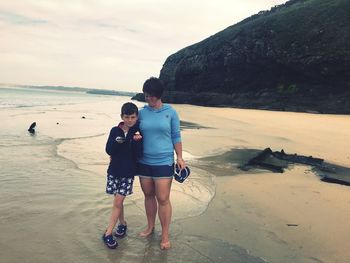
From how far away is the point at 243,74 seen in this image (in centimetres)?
4741

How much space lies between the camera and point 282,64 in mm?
42406

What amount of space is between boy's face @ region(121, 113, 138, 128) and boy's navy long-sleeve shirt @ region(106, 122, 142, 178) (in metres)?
0.05

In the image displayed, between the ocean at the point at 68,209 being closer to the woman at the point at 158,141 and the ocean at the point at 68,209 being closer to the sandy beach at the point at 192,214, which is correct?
the sandy beach at the point at 192,214

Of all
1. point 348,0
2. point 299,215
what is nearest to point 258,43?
point 348,0

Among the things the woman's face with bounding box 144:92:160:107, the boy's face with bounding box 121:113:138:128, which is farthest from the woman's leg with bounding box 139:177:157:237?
the woman's face with bounding box 144:92:160:107

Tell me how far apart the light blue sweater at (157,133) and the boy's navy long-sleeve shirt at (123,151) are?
10 centimetres

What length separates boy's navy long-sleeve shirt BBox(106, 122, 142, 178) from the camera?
14.6 ft

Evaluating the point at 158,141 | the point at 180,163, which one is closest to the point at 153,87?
the point at 158,141

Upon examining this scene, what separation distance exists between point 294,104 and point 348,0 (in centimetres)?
1734

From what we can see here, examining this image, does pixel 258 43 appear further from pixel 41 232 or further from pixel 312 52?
pixel 41 232

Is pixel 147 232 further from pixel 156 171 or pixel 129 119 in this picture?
pixel 129 119

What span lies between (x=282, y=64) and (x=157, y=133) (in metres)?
40.6

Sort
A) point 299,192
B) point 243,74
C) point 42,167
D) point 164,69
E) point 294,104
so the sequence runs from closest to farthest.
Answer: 1. point 299,192
2. point 42,167
3. point 294,104
4. point 243,74
5. point 164,69

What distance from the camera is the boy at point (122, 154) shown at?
444 cm
